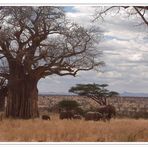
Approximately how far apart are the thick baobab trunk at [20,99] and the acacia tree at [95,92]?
1591 mm

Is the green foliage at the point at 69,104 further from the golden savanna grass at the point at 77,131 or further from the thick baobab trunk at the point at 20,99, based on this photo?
the thick baobab trunk at the point at 20,99

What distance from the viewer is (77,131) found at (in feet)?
39.9

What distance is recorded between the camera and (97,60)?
13.2 m

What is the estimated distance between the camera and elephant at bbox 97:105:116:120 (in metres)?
13.7

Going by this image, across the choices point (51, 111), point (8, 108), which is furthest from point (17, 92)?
point (51, 111)

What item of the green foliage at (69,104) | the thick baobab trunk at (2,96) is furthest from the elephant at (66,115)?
the thick baobab trunk at (2,96)

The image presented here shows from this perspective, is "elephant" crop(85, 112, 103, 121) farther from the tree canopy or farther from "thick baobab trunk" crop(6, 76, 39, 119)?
"thick baobab trunk" crop(6, 76, 39, 119)

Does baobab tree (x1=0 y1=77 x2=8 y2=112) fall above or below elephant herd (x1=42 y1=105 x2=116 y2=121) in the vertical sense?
above

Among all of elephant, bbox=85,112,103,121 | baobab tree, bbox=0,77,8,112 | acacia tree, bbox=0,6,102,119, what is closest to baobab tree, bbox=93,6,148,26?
acacia tree, bbox=0,6,102,119

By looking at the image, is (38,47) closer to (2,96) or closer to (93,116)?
(93,116)

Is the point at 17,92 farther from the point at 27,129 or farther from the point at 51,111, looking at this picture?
the point at 27,129

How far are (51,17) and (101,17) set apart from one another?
2.33m

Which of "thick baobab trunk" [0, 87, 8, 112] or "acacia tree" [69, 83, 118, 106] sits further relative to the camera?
"thick baobab trunk" [0, 87, 8, 112]

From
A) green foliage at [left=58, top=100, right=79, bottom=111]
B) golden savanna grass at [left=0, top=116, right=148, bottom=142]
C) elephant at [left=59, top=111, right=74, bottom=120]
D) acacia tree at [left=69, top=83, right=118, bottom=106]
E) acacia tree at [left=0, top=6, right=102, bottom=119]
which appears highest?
acacia tree at [left=0, top=6, right=102, bottom=119]
